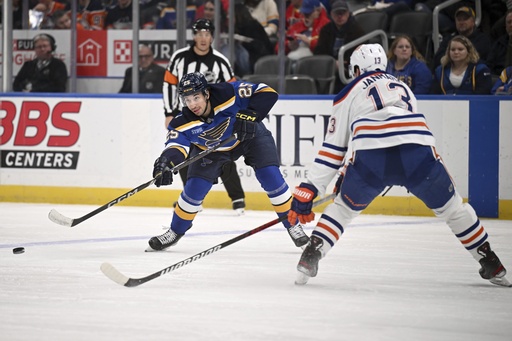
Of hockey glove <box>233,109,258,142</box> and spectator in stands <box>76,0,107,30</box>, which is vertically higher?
spectator in stands <box>76,0,107,30</box>

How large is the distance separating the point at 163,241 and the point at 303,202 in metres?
1.61

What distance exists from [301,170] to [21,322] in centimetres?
471

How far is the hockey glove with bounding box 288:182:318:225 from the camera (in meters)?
4.28

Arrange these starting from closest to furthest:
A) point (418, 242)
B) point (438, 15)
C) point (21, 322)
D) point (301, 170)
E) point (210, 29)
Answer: point (21, 322), point (418, 242), point (210, 29), point (301, 170), point (438, 15)

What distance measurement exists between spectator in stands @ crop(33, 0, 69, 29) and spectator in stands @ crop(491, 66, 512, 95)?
3803 mm

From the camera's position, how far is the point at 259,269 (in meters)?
5.00

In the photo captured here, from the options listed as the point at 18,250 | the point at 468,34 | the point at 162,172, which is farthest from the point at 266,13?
the point at 18,250

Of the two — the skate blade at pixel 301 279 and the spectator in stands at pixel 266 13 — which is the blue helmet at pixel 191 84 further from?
the spectator in stands at pixel 266 13

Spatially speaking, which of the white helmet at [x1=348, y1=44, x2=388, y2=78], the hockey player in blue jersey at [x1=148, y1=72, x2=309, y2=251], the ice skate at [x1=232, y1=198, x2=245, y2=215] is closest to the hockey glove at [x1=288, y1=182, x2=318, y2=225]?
the white helmet at [x1=348, y1=44, x2=388, y2=78]

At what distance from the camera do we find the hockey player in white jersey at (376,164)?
4.28 metres

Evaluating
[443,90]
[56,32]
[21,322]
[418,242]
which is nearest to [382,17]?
[443,90]

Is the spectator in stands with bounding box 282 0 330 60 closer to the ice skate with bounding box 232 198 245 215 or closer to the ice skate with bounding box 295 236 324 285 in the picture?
the ice skate with bounding box 232 198 245 215

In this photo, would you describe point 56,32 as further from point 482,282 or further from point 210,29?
point 482,282

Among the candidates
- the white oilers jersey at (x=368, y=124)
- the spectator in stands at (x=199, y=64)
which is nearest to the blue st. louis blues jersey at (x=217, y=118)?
the white oilers jersey at (x=368, y=124)
